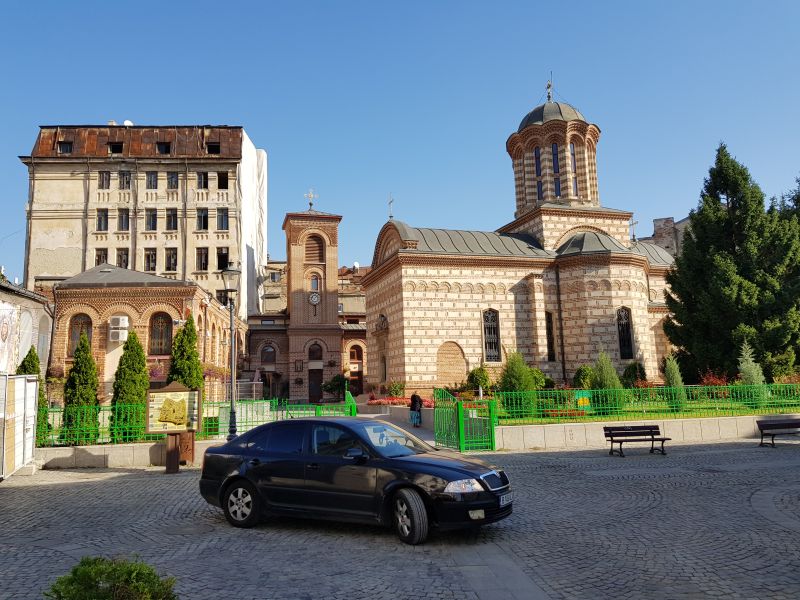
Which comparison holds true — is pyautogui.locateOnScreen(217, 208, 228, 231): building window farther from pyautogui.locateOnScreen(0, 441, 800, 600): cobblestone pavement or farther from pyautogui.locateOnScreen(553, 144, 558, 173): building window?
pyautogui.locateOnScreen(0, 441, 800, 600): cobblestone pavement

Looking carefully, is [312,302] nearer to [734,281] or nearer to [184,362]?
[184,362]

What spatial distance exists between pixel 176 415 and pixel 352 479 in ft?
26.7

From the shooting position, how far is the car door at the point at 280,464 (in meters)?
7.79

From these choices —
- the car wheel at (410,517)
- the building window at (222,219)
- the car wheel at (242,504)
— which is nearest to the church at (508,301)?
the building window at (222,219)

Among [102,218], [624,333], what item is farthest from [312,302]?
[624,333]

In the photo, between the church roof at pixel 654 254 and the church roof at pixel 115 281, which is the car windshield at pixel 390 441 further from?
the church roof at pixel 654 254

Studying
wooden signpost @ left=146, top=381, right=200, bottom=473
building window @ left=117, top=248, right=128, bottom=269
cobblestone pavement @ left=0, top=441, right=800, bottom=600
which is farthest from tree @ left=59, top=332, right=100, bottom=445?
building window @ left=117, top=248, right=128, bottom=269

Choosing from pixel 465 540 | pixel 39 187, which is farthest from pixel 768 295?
pixel 39 187

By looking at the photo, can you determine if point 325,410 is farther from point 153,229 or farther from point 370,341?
point 153,229

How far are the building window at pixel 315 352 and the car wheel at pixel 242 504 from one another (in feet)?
113

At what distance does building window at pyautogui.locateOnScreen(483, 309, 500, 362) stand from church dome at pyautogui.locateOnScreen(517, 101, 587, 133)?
1181 centimetres

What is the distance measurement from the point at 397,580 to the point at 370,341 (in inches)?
1101

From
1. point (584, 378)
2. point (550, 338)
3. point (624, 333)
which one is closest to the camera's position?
point (584, 378)

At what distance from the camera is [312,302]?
4288 centimetres
